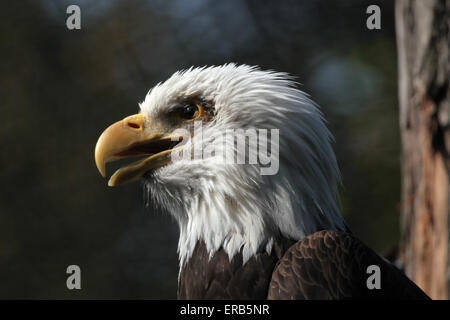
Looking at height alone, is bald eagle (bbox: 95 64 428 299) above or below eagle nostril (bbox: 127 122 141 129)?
below

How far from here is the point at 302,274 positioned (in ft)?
8.68

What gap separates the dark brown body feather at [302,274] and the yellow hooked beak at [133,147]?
50 cm

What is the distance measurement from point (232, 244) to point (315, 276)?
1.57 ft

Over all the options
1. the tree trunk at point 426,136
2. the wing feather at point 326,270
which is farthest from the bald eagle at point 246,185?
the tree trunk at point 426,136

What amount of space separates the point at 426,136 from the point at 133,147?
2357 millimetres

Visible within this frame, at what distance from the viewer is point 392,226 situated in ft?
24.1

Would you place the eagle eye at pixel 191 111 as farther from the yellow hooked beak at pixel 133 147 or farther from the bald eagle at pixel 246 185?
the yellow hooked beak at pixel 133 147

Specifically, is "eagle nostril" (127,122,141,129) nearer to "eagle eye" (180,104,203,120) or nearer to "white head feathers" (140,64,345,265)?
"white head feathers" (140,64,345,265)

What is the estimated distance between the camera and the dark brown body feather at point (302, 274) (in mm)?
2645

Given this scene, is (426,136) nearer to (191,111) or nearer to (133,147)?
(191,111)

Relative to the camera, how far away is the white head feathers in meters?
2.90

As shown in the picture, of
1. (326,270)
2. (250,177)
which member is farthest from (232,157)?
(326,270)

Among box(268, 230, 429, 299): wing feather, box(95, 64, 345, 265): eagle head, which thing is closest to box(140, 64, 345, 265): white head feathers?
box(95, 64, 345, 265): eagle head

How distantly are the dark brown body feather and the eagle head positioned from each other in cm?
7
